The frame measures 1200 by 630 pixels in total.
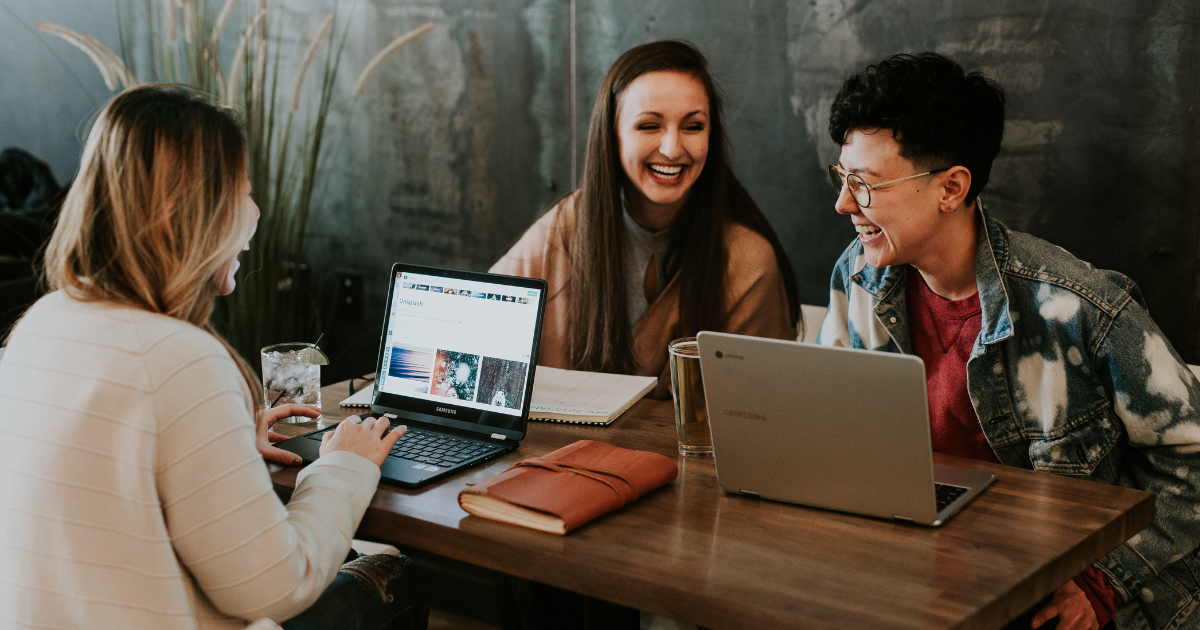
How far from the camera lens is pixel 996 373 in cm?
157

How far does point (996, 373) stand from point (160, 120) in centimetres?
125

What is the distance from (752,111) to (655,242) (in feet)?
1.82

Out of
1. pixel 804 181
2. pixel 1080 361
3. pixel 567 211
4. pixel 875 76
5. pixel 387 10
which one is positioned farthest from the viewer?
pixel 387 10

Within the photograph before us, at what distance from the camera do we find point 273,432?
1579 mm

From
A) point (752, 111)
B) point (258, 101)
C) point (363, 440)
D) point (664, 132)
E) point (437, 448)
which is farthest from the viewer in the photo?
point (258, 101)

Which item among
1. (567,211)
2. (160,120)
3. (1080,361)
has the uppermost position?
(160,120)

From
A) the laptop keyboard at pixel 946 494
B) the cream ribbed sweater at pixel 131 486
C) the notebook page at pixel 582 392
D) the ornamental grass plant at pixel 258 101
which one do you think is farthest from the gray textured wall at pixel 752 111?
the cream ribbed sweater at pixel 131 486

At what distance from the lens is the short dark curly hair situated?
161 centimetres

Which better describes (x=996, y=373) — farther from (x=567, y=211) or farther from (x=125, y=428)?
(x=125, y=428)

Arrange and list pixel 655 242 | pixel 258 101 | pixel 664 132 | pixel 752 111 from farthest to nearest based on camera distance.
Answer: pixel 258 101
pixel 752 111
pixel 655 242
pixel 664 132

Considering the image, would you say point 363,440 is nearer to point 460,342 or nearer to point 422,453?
point 422,453

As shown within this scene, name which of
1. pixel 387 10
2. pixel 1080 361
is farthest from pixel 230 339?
pixel 1080 361

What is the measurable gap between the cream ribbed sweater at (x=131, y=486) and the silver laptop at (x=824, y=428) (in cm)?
55

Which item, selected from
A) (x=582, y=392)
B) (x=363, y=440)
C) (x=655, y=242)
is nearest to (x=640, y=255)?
(x=655, y=242)
